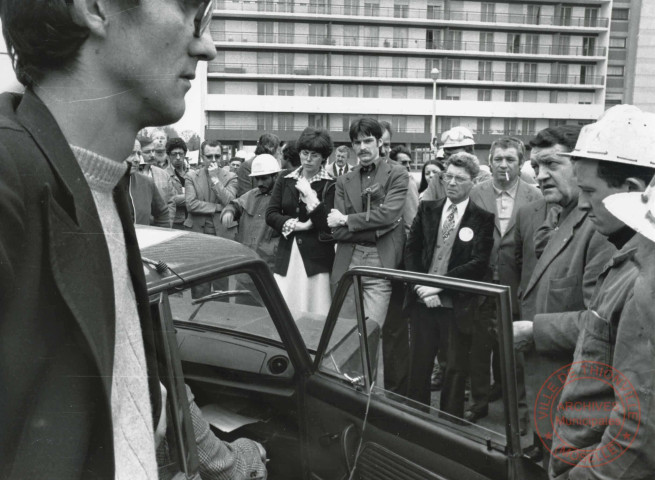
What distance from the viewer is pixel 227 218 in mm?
5988

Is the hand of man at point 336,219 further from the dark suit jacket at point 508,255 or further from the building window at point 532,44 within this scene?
the building window at point 532,44

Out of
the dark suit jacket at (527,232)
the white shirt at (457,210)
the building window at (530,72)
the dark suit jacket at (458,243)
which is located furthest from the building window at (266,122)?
the dark suit jacket at (527,232)

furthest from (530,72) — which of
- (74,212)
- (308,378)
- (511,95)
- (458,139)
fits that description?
(74,212)

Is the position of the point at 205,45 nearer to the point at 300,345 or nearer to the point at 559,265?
the point at 300,345

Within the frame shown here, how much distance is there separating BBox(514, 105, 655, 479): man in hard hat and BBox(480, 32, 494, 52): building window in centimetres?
3921

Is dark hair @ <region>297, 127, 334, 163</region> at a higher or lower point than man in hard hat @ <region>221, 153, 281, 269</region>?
higher

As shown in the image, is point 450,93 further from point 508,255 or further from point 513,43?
point 508,255

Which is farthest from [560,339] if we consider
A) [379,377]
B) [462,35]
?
[462,35]

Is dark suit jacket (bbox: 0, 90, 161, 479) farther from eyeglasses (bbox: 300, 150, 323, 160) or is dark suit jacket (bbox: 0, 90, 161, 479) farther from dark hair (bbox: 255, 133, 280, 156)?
dark hair (bbox: 255, 133, 280, 156)

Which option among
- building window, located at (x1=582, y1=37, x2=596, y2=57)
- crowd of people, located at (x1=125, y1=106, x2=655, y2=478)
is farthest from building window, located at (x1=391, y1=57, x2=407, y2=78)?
crowd of people, located at (x1=125, y1=106, x2=655, y2=478)

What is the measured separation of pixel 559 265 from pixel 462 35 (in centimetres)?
3770

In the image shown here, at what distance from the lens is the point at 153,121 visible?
2.97 ft

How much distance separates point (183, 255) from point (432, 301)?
31.9 inches

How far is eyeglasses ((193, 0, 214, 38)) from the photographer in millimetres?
891
